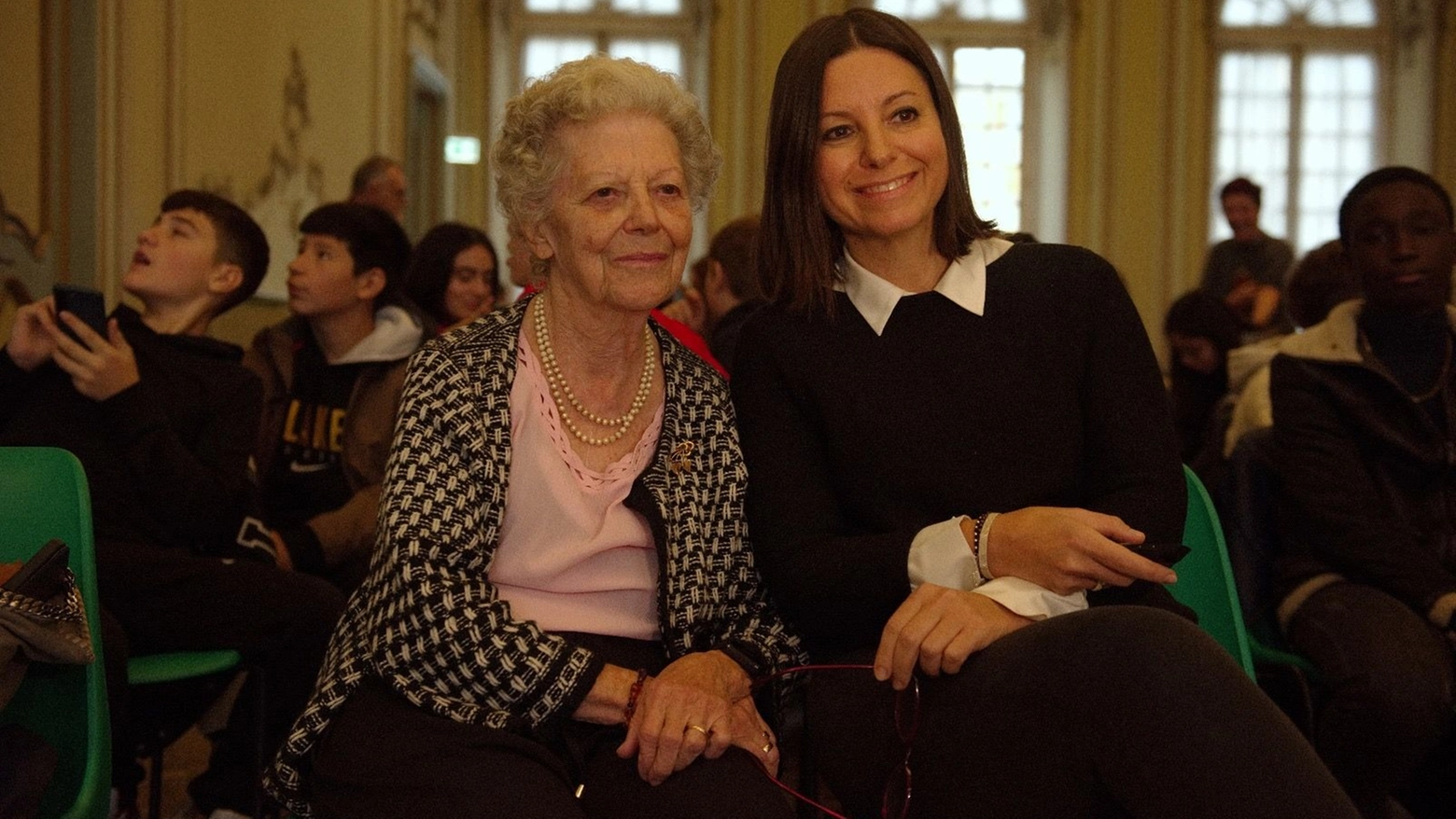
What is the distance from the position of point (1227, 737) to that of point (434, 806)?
0.79 metres

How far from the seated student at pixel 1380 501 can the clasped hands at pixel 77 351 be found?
7.06 ft

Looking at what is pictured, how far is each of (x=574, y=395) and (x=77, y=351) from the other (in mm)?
1130

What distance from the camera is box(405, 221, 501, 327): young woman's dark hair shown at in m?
4.14

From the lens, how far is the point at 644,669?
165 centimetres

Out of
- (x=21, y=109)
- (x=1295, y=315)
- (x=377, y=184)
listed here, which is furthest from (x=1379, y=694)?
(x=377, y=184)

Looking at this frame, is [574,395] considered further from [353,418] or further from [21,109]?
[21,109]

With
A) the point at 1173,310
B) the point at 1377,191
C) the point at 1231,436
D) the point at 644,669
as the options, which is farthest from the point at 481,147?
the point at 644,669

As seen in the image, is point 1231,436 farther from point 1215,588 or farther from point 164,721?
point 164,721

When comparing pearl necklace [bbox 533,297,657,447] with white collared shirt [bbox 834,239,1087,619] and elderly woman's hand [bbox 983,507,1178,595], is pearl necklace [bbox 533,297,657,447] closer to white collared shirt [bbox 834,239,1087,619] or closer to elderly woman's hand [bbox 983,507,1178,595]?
white collared shirt [bbox 834,239,1087,619]

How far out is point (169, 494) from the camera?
241cm

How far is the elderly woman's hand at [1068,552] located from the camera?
1.49 m

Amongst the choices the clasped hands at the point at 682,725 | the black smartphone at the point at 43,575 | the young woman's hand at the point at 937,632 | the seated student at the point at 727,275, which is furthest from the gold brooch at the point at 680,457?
the seated student at the point at 727,275

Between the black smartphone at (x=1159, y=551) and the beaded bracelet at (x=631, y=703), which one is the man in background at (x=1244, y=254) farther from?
the beaded bracelet at (x=631, y=703)

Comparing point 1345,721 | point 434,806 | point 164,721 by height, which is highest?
point 434,806
